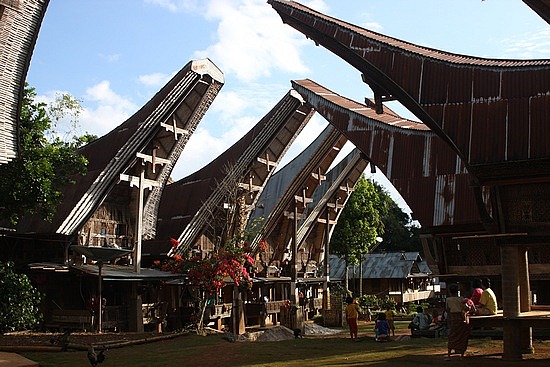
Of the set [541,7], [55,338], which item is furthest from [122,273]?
[541,7]

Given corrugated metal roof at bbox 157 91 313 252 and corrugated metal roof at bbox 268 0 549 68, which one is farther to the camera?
corrugated metal roof at bbox 157 91 313 252

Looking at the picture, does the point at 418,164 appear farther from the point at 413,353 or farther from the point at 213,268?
the point at 413,353

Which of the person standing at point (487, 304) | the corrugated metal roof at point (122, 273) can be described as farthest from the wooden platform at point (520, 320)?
the corrugated metal roof at point (122, 273)

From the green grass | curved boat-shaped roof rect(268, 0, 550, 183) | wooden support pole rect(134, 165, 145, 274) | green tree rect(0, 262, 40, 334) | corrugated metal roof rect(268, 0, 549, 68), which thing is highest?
corrugated metal roof rect(268, 0, 549, 68)

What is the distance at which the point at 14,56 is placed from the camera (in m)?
12.1

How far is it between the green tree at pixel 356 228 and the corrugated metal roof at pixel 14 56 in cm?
2785

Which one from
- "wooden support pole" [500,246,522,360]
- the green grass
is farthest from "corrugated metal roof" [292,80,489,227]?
"wooden support pole" [500,246,522,360]

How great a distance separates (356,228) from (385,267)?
7512mm

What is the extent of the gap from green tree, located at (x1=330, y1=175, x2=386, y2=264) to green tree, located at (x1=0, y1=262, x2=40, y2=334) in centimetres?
2345

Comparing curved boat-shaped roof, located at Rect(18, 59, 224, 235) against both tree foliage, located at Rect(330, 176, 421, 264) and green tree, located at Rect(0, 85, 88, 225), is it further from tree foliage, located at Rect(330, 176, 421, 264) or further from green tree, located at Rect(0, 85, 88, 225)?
tree foliage, located at Rect(330, 176, 421, 264)

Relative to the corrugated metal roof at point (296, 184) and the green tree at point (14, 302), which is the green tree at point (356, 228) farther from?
the green tree at point (14, 302)

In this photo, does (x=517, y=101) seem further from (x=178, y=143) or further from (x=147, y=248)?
(x=147, y=248)

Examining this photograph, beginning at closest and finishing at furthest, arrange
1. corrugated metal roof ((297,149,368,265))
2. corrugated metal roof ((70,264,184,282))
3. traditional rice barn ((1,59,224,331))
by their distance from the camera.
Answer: corrugated metal roof ((70,264,184,282)), traditional rice barn ((1,59,224,331)), corrugated metal roof ((297,149,368,265))

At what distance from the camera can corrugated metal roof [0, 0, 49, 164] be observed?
1192cm
